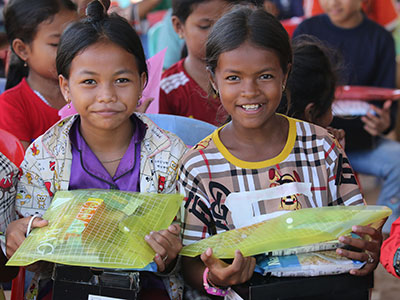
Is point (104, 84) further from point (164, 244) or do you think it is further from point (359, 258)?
point (359, 258)

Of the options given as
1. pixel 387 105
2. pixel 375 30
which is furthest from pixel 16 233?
pixel 375 30

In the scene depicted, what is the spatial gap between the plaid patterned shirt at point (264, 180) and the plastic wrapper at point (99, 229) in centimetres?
10

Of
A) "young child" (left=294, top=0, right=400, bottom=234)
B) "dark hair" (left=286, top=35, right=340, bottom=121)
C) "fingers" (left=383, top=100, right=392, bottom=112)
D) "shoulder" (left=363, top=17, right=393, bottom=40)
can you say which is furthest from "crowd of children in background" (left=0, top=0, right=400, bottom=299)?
"shoulder" (left=363, top=17, right=393, bottom=40)

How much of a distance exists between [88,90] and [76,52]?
0.40ft

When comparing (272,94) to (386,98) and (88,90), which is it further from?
(386,98)

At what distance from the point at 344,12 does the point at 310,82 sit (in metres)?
1.77

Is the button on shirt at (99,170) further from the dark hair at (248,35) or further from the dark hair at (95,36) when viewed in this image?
the dark hair at (248,35)

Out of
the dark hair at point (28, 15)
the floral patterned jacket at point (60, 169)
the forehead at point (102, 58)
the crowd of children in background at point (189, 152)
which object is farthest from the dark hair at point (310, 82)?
the dark hair at point (28, 15)

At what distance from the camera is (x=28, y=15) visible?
91.7 inches

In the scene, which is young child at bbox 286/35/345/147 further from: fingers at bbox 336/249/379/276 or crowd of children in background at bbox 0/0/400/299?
fingers at bbox 336/249/379/276

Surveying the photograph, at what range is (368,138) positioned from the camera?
3.21m

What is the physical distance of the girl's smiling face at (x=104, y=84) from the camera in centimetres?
170

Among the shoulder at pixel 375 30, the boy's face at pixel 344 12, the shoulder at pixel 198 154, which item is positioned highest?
the boy's face at pixel 344 12

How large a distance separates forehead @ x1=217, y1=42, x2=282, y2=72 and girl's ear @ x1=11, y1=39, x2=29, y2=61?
1058 millimetres
